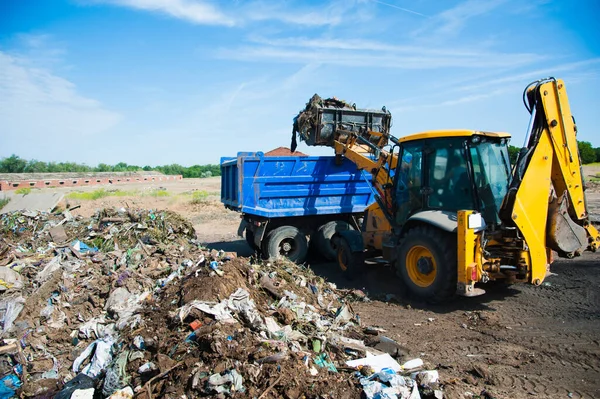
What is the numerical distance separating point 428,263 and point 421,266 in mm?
115

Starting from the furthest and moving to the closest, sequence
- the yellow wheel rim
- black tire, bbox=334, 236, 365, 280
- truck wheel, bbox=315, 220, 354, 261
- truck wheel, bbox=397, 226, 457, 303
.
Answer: truck wheel, bbox=315, 220, 354, 261 → black tire, bbox=334, 236, 365, 280 → the yellow wheel rim → truck wheel, bbox=397, 226, 457, 303

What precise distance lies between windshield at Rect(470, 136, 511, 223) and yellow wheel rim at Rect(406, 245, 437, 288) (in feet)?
2.86

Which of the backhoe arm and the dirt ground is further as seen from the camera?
the backhoe arm

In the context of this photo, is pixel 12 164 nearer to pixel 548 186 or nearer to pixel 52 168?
pixel 52 168

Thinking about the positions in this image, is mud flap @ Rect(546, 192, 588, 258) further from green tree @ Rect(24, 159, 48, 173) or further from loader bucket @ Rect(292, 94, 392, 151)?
green tree @ Rect(24, 159, 48, 173)

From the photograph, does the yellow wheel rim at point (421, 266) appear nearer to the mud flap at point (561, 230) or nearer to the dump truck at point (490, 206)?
the dump truck at point (490, 206)

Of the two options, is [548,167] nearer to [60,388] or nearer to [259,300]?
[259,300]

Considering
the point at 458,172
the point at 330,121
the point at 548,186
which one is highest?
the point at 330,121

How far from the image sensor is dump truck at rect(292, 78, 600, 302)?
4.83m

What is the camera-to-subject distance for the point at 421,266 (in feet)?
17.8

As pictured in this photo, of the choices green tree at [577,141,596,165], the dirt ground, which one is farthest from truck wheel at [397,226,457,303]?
green tree at [577,141,596,165]

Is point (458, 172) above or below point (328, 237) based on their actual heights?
above

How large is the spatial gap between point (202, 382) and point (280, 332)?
95cm

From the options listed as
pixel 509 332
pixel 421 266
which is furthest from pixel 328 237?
pixel 509 332
